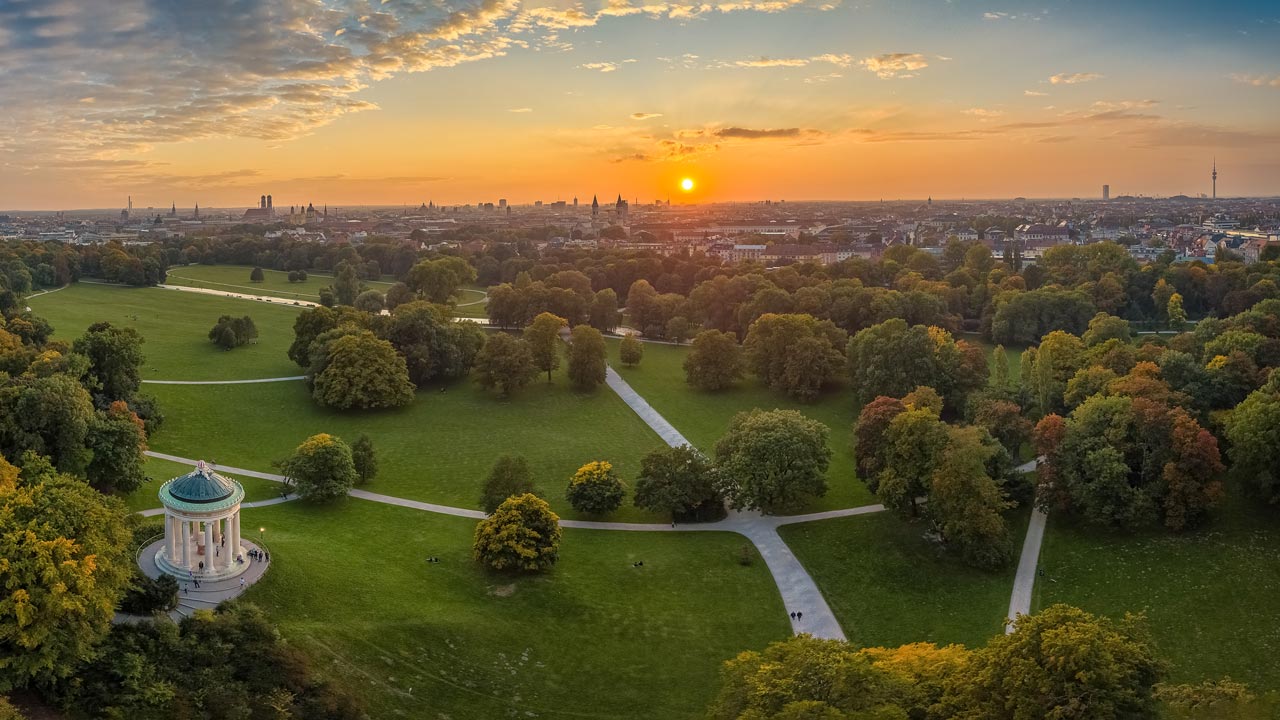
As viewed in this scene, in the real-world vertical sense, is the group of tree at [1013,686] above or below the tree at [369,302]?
below

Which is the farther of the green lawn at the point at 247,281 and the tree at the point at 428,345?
the green lawn at the point at 247,281

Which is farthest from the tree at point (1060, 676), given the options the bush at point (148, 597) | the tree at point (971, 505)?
the bush at point (148, 597)

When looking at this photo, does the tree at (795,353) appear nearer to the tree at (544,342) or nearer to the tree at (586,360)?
the tree at (586,360)

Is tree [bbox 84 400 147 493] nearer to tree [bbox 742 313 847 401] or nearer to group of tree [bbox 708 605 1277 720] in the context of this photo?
group of tree [bbox 708 605 1277 720]

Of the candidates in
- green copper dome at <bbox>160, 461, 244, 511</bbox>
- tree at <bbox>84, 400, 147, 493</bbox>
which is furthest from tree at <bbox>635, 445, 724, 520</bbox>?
tree at <bbox>84, 400, 147, 493</bbox>

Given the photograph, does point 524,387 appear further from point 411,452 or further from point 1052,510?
point 1052,510

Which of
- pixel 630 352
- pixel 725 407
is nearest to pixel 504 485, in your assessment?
pixel 725 407
